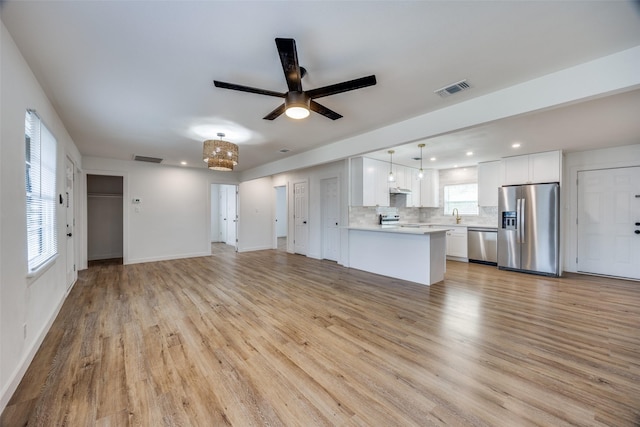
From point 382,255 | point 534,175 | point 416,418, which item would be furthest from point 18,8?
point 534,175

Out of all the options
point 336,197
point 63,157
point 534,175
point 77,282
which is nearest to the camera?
point 63,157

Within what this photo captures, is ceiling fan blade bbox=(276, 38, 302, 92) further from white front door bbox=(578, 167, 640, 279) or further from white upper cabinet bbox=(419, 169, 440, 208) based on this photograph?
white front door bbox=(578, 167, 640, 279)

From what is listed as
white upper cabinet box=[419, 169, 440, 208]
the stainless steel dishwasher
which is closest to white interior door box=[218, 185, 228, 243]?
white upper cabinet box=[419, 169, 440, 208]

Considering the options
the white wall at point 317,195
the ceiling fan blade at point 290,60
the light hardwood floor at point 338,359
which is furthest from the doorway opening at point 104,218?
the ceiling fan blade at point 290,60

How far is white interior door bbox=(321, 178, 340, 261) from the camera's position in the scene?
244 inches

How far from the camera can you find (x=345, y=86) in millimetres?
2109

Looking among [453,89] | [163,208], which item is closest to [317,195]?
[163,208]

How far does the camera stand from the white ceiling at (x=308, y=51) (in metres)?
1.63

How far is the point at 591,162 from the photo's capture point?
16.5ft

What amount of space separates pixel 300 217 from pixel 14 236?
18.5 ft

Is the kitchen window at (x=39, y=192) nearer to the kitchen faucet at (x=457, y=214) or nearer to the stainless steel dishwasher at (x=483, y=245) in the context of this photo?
the stainless steel dishwasher at (x=483, y=245)

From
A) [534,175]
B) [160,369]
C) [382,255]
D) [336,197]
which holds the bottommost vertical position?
[160,369]

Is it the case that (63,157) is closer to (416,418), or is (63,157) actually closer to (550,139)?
(416,418)

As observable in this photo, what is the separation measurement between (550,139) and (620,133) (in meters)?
0.88
